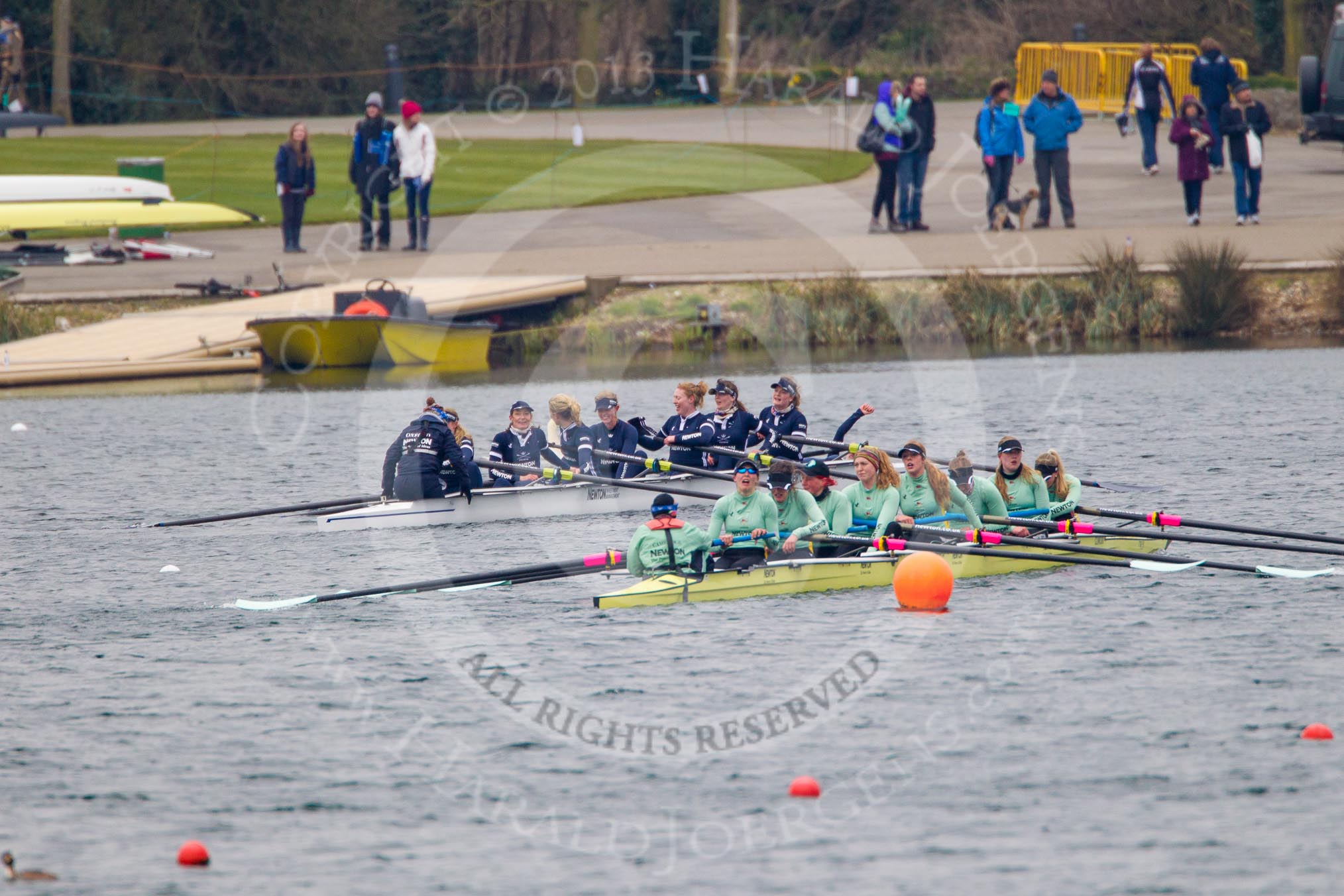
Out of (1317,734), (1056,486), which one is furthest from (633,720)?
(1056,486)

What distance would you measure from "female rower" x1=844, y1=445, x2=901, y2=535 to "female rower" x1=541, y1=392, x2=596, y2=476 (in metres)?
4.83

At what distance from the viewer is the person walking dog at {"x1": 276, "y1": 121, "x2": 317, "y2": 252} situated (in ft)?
122

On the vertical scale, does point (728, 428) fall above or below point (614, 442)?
above

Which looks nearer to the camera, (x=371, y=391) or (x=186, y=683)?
(x=186, y=683)

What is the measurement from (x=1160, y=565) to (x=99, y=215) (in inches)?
1077

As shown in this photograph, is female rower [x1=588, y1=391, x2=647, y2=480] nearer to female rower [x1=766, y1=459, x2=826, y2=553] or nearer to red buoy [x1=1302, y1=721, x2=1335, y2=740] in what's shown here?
female rower [x1=766, y1=459, x2=826, y2=553]

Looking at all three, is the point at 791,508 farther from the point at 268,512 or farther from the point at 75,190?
the point at 75,190

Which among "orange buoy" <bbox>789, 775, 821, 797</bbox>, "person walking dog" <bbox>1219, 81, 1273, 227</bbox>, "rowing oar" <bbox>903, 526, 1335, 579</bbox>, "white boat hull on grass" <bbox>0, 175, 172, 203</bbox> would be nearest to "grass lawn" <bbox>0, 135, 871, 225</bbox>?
"white boat hull on grass" <bbox>0, 175, 172, 203</bbox>

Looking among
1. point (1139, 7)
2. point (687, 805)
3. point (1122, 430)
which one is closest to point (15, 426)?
point (1122, 430)

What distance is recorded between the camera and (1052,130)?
35.0 metres

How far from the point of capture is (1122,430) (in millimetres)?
28016

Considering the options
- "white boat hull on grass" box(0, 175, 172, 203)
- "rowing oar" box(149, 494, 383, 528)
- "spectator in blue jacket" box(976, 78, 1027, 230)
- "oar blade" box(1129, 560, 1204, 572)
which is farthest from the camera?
"white boat hull on grass" box(0, 175, 172, 203)

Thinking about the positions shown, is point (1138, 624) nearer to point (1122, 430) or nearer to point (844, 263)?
point (1122, 430)

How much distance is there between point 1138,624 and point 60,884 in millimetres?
10399
